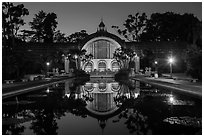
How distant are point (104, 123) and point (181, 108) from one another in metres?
3.44

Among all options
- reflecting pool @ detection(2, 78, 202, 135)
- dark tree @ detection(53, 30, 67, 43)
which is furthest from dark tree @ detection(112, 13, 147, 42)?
reflecting pool @ detection(2, 78, 202, 135)

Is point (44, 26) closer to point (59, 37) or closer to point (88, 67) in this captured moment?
point (59, 37)

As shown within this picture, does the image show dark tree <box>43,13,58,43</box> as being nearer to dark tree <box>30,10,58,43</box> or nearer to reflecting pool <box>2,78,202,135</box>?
dark tree <box>30,10,58,43</box>

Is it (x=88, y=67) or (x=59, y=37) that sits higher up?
(x=59, y=37)

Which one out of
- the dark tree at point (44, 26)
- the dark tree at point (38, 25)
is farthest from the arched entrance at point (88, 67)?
the dark tree at point (38, 25)

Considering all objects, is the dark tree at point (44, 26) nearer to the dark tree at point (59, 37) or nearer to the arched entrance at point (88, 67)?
the dark tree at point (59, 37)

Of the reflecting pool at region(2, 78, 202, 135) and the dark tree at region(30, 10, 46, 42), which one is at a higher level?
the dark tree at region(30, 10, 46, 42)

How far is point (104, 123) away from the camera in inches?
279

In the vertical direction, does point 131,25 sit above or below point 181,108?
above

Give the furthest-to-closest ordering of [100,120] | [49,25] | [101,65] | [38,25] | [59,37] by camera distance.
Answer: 1. [59,37]
2. [49,25]
3. [38,25]
4. [101,65]
5. [100,120]

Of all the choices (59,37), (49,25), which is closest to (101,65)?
(59,37)

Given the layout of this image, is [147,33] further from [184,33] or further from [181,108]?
[181,108]

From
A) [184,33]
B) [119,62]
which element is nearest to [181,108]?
[119,62]

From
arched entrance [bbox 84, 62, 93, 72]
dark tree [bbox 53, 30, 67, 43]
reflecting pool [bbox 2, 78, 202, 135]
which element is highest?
dark tree [bbox 53, 30, 67, 43]
